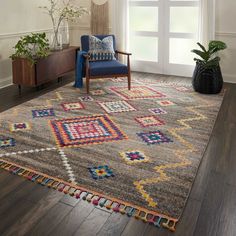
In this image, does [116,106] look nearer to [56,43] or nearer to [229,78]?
[56,43]

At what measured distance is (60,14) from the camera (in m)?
5.75

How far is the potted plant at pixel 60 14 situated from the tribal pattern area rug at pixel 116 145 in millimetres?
1015

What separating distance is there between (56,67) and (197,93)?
219 centimetres

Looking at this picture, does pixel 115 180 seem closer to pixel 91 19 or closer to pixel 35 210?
pixel 35 210

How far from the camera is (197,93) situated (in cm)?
476

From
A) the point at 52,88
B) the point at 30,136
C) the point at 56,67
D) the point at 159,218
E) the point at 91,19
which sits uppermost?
the point at 91,19

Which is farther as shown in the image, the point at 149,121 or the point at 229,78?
the point at 229,78

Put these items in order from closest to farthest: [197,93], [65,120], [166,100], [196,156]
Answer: [196,156] < [65,120] < [166,100] < [197,93]

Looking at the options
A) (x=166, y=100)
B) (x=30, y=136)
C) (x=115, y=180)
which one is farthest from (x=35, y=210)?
(x=166, y=100)

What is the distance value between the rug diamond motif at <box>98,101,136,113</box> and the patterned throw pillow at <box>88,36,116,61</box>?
3.20ft

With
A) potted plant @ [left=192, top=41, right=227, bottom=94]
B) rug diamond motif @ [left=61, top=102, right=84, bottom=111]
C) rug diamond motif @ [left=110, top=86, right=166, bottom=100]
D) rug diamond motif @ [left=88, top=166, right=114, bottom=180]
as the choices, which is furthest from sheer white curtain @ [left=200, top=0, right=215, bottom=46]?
rug diamond motif @ [left=88, top=166, right=114, bottom=180]

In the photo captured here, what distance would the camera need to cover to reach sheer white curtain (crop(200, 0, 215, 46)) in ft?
16.5

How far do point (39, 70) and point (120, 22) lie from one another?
6.30 feet

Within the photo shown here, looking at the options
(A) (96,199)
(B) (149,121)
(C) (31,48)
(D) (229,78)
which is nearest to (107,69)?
(C) (31,48)
